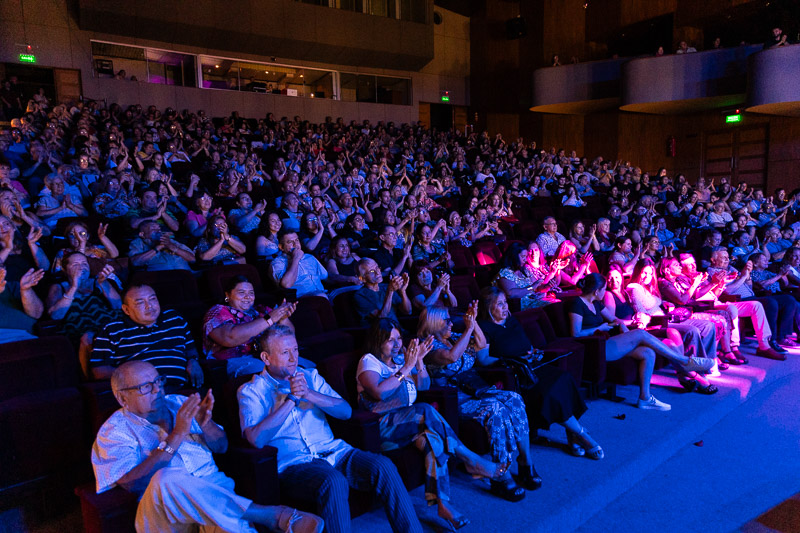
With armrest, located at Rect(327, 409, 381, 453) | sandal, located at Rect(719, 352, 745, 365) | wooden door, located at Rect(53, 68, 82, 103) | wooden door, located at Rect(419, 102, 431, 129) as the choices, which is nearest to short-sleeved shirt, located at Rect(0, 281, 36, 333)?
armrest, located at Rect(327, 409, 381, 453)

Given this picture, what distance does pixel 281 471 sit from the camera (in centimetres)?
187

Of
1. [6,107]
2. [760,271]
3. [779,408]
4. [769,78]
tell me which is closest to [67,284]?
[779,408]

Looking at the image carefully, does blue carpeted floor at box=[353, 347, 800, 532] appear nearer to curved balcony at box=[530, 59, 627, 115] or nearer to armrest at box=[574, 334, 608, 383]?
armrest at box=[574, 334, 608, 383]

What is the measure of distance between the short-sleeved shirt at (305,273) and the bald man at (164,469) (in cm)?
174

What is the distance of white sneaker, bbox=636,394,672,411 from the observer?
309cm

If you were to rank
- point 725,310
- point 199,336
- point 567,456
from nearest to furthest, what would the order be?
point 567,456 < point 199,336 < point 725,310

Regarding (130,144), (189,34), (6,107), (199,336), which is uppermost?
(189,34)

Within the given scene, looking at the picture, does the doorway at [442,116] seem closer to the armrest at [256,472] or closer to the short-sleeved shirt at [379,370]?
the short-sleeved shirt at [379,370]

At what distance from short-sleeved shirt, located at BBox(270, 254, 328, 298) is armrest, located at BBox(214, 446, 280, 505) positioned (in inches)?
68.4

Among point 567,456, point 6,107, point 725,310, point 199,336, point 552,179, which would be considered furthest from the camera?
point 552,179

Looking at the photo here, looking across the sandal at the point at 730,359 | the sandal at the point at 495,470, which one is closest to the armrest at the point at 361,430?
the sandal at the point at 495,470

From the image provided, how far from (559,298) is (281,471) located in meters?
2.86

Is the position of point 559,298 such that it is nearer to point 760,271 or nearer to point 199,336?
point 760,271

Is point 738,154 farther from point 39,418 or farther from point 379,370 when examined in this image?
point 39,418
